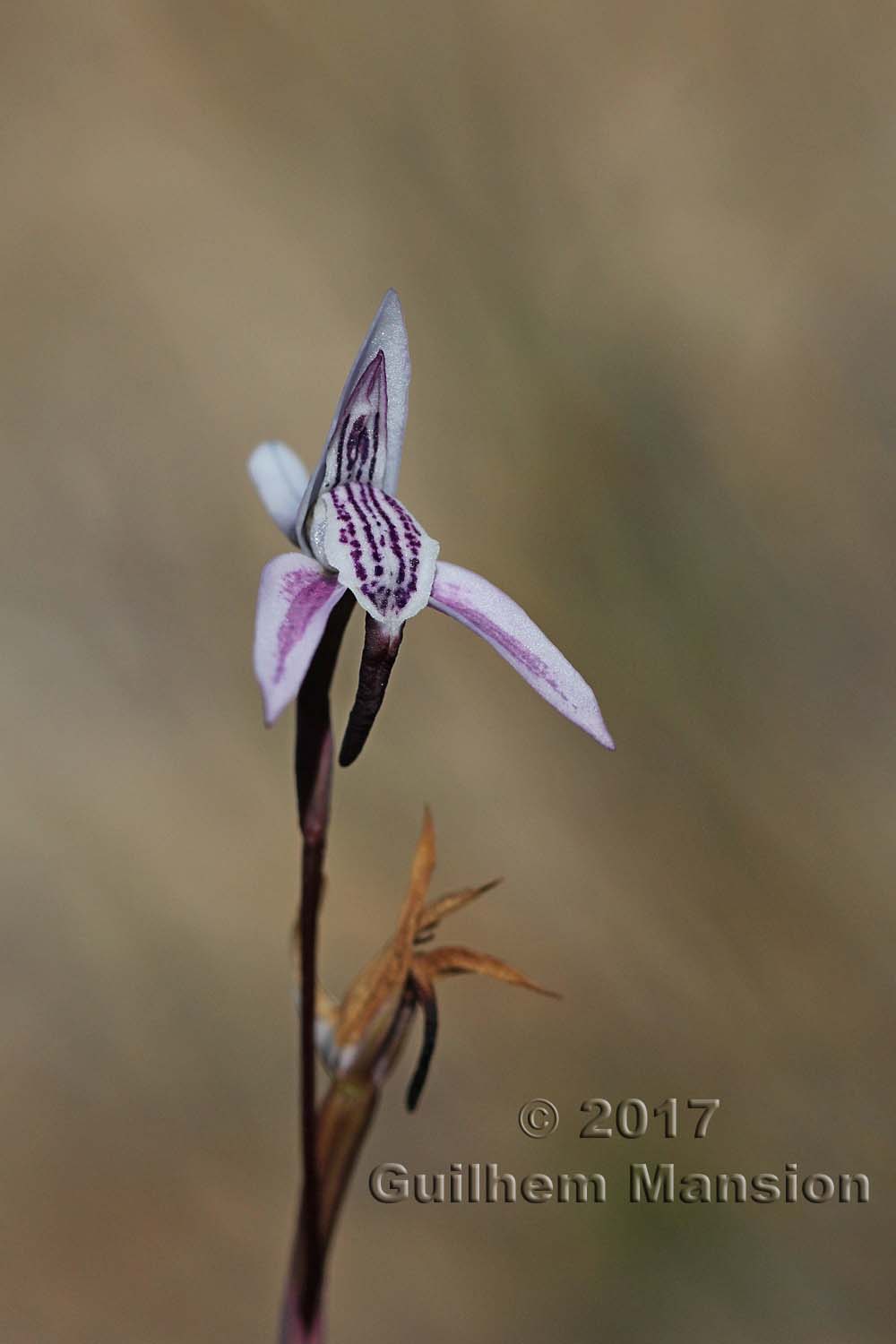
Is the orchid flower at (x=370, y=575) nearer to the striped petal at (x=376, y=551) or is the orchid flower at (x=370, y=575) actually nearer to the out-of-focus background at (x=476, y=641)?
the striped petal at (x=376, y=551)

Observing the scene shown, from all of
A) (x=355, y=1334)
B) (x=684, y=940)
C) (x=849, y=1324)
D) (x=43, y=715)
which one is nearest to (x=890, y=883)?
(x=684, y=940)

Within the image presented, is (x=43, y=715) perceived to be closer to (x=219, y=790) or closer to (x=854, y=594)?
(x=219, y=790)

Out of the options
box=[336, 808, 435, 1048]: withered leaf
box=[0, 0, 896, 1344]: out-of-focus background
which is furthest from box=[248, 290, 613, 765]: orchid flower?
box=[0, 0, 896, 1344]: out-of-focus background

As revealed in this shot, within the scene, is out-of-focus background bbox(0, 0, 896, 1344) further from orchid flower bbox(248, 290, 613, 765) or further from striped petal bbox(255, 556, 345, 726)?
striped petal bbox(255, 556, 345, 726)

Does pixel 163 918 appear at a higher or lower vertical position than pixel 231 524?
lower

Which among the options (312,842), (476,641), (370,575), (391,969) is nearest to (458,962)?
(391,969)

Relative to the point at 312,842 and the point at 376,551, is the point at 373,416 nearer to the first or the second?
the point at 376,551

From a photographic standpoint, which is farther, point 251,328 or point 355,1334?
point 251,328
